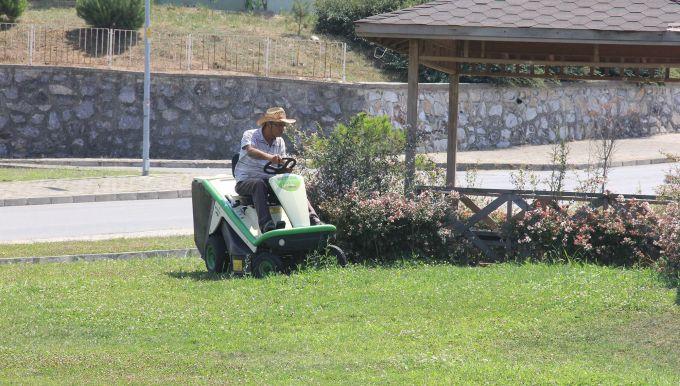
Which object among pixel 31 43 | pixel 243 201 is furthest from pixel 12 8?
pixel 243 201

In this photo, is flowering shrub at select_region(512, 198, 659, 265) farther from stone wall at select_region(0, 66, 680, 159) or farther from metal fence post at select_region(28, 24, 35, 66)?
metal fence post at select_region(28, 24, 35, 66)

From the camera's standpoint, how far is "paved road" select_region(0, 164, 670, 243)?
17000 mm

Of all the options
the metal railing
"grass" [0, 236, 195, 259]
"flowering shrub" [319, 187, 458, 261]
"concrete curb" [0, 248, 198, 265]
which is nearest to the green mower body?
"flowering shrub" [319, 187, 458, 261]

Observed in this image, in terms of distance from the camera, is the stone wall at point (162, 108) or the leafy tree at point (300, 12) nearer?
the stone wall at point (162, 108)

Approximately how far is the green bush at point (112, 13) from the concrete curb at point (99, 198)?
9.41m

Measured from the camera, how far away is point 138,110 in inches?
1127

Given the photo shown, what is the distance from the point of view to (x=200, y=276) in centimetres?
1195

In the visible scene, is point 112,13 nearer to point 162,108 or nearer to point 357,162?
point 162,108

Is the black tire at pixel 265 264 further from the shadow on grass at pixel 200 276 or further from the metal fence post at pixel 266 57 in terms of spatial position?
the metal fence post at pixel 266 57

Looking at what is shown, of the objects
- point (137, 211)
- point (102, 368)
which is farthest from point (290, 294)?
point (137, 211)

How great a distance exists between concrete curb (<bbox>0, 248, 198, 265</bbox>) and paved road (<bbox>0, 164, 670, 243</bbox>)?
8.08 feet

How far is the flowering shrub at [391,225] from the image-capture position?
40.2 ft

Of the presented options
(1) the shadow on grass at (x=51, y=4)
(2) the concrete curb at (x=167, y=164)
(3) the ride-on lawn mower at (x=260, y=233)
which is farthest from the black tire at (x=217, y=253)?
(1) the shadow on grass at (x=51, y=4)

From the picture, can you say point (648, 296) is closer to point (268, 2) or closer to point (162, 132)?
point (162, 132)
